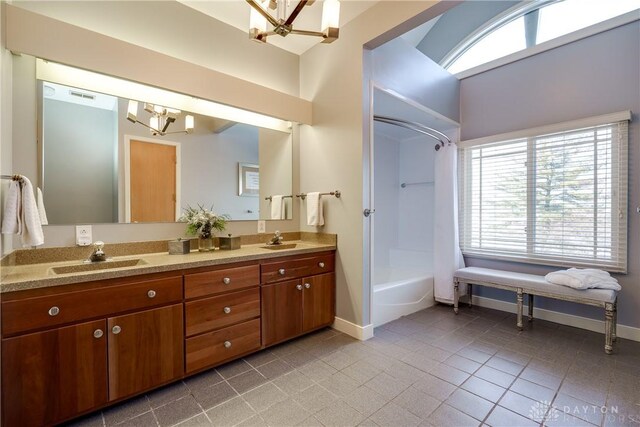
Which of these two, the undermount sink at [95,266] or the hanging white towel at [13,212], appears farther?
the undermount sink at [95,266]

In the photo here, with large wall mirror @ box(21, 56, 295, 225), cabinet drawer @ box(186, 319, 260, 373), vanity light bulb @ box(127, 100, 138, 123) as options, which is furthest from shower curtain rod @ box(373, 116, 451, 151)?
cabinet drawer @ box(186, 319, 260, 373)

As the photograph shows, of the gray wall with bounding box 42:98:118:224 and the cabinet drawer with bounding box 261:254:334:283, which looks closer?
the gray wall with bounding box 42:98:118:224

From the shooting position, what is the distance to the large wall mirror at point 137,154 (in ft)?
6.08

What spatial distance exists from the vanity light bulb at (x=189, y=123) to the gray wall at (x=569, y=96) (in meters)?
3.23

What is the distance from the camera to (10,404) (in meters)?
1.30

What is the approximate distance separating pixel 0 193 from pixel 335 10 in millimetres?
2112

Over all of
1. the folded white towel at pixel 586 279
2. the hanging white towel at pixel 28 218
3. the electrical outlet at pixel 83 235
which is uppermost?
the hanging white towel at pixel 28 218

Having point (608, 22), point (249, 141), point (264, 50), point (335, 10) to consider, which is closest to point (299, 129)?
point (249, 141)

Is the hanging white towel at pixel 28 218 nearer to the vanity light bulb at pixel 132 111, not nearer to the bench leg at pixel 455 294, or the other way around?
the vanity light bulb at pixel 132 111

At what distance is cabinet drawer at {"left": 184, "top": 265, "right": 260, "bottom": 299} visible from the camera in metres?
1.85

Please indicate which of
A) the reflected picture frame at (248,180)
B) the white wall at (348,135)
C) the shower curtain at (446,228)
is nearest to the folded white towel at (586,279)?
the shower curtain at (446,228)

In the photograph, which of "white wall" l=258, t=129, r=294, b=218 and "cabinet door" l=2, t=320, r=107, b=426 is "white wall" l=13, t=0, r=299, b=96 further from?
"cabinet door" l=2, t=320, r=107, b=426

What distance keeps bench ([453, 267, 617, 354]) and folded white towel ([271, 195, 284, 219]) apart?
82.9 inches

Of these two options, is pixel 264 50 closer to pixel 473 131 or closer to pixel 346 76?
pixel 346 76
